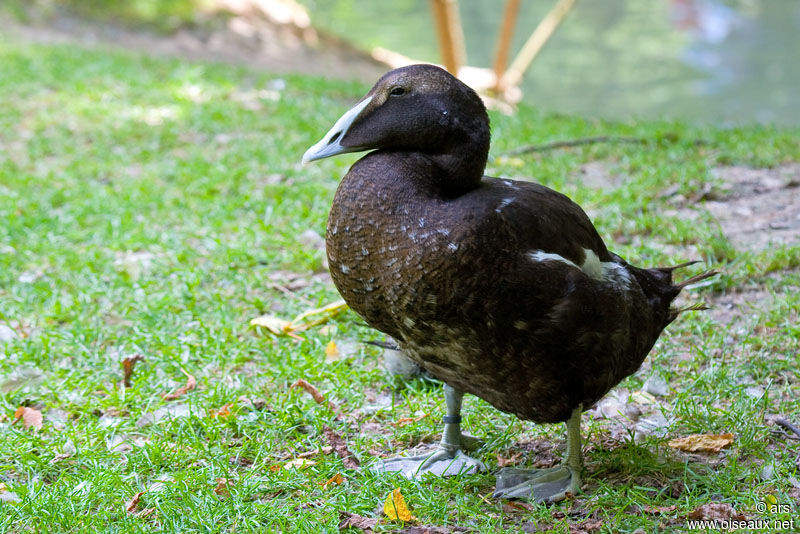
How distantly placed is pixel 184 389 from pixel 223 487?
732 mm

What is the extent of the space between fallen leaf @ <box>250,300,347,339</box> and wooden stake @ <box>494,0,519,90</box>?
863 cm

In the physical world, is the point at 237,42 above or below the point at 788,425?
below

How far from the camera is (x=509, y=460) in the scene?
3029 mm

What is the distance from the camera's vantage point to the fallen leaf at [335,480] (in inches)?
111

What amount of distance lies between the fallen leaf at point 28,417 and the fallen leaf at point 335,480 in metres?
1.19

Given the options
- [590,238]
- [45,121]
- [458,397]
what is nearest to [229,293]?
[458,397]

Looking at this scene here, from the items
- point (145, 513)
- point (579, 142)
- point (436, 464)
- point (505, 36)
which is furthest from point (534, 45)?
point (145, 513)

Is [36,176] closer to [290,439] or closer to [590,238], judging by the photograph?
[290,439]

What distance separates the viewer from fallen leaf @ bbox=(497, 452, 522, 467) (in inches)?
118

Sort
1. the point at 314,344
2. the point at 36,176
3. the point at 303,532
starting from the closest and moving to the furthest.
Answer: the point at 303,532 < the point at 314,344 < the point at 36,176

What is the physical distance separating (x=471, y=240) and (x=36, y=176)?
173 inches

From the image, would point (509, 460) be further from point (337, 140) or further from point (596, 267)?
point (337, 140)

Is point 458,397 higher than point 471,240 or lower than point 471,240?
lower

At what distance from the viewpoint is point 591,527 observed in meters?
2.57
